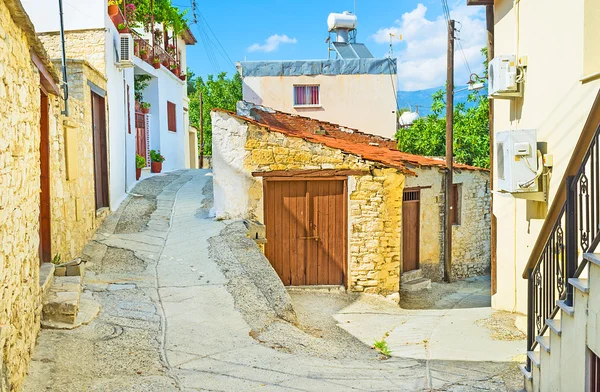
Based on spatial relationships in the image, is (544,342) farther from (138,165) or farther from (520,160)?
(138,165)

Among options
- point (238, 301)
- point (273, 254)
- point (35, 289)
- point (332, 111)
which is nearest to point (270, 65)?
point (332, 111)

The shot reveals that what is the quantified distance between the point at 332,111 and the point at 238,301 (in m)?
15.5

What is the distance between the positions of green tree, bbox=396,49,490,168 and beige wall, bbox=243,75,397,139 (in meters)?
3.58

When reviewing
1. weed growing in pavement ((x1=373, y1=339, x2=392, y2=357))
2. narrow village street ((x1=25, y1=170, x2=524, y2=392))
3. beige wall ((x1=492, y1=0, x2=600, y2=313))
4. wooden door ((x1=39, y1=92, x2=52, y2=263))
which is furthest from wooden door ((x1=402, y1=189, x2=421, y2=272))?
wooden door ((x1=39, y1=92, x2=52, y2=263))

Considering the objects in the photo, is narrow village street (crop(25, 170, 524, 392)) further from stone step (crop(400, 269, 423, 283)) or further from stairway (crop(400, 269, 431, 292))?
stone step (crop(400, 269, 423, 283))

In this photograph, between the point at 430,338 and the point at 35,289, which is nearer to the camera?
the point at 35,289

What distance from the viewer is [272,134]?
34.7 feet

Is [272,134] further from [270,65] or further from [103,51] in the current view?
[270,65]

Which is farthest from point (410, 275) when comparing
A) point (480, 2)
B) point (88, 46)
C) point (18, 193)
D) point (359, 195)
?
point (18, 193)

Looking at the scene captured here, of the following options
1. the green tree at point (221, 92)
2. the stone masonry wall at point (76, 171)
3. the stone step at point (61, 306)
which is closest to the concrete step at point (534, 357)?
the stone step at point (61, 306)

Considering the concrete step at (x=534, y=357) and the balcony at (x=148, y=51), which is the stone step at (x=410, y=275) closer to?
the concrete step at (x=534, y=357)

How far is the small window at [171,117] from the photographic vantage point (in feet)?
64.8

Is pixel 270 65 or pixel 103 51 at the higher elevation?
pixel 270 65

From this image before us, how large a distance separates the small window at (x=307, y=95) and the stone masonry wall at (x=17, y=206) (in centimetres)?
1682
